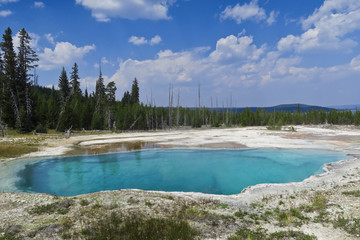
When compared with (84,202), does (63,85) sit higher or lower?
higher

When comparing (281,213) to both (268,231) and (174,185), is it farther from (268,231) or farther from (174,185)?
(174,185)

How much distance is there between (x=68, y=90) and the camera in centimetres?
6594

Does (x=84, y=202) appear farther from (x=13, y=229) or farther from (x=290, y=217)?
(x=290, y=217)

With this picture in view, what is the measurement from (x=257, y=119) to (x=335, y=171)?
87.7m

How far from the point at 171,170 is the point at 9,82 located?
135 ft

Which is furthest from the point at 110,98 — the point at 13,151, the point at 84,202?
the point at 84,202

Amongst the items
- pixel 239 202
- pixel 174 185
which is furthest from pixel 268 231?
pixel 174 185

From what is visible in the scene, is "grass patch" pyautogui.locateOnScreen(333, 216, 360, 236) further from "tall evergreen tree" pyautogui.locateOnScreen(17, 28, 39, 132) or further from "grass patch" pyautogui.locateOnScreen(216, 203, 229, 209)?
"tall evergreen tree" pyautogui.locateOnScreen(17, 28, 39, 132)

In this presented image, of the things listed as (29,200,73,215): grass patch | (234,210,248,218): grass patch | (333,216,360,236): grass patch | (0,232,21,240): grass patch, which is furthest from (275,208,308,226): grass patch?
(0,232,21,240): grass patch

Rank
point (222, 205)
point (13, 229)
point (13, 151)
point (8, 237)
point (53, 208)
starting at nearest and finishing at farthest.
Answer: point (8, 237), point (13, 229), point (53, 208), point (222, 205), point (13, 151)

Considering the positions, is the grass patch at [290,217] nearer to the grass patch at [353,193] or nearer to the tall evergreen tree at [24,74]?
the grass patch at [353,193]

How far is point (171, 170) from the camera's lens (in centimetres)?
2089

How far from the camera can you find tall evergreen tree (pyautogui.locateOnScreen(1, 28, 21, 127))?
41000 millimetres

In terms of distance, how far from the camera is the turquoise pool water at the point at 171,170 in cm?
1623
